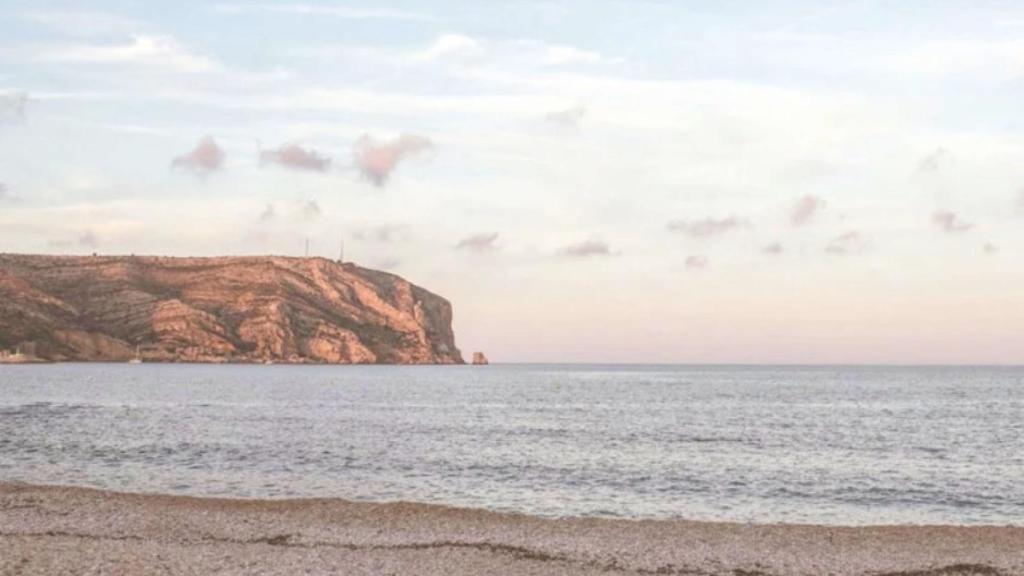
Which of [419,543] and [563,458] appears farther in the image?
[563,458]

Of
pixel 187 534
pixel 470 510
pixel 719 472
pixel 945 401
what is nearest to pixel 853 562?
pixel 470 510

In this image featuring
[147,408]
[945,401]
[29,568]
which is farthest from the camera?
[945,401]

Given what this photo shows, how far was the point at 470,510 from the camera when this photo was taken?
1393 inches

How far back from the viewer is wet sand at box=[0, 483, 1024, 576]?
77.6ft

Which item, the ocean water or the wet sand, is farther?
the ocean water

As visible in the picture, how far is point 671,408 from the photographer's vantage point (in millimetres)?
113250

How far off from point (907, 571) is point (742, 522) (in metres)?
10.7

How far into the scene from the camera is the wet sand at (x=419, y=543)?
2366cm

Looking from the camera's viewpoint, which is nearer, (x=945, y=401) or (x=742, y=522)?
(x=742, y=522)

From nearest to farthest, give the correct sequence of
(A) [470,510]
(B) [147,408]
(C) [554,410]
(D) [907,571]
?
(D) [907,571], (A) [470,510], (B) [147,408], (C) [554,410]

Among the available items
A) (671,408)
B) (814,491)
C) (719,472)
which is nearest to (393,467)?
(719,472)

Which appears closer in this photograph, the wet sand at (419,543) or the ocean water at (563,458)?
the wet sand at (419,543)

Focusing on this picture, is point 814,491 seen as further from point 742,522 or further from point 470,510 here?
point 470,510

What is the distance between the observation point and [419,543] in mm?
27297
